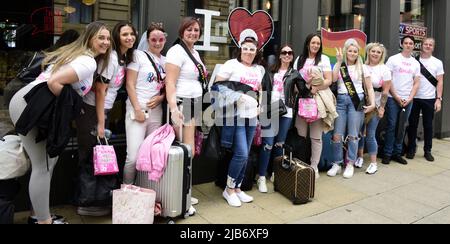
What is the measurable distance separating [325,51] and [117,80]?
4.14 m

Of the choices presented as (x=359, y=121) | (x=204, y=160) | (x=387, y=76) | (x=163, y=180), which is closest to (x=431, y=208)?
(x=359, y=121)

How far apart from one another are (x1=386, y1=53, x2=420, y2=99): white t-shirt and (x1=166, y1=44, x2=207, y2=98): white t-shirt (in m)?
3.81

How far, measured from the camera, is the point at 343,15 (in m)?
7.40

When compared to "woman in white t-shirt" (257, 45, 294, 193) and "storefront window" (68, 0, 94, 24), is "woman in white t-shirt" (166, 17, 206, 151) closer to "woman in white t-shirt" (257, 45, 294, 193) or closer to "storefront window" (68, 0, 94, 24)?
"woman in white t-shirt" (257, 45, 294, 193)

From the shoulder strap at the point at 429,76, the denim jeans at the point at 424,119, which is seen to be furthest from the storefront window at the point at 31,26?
the shoulder strap at the point at 429,76

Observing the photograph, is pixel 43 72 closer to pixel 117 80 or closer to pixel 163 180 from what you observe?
pixel 117 80

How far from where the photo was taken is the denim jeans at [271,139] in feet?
16.5

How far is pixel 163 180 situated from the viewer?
12.9ft

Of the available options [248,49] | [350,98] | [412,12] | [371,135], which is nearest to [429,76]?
[371,135]

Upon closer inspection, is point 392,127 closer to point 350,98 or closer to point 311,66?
point 350,98

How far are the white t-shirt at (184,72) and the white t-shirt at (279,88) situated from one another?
1223 mm

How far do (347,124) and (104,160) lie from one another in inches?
139

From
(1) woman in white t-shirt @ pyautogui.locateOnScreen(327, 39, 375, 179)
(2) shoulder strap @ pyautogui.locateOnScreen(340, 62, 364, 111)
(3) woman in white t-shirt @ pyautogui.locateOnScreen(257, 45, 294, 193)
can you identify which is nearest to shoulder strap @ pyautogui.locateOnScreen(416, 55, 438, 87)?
(1) woman in white t-shirt @ pyautogui.locateOnScreen(327, 39, 375, 179)

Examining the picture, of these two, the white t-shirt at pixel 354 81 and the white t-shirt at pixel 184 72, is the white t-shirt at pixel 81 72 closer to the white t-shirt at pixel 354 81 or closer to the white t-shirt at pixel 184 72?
the white t-shirt at pixel 184 72
